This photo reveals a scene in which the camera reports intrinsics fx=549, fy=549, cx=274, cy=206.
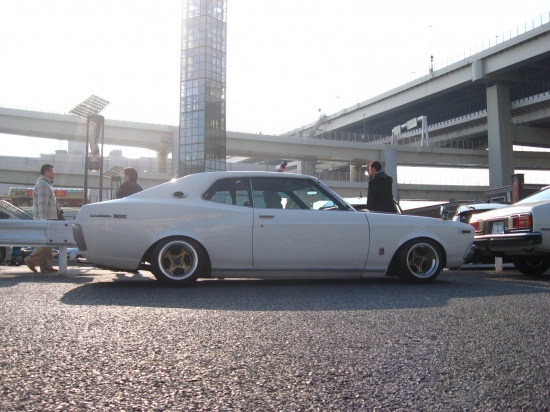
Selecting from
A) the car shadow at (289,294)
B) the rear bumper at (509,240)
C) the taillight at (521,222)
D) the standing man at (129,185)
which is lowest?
the car shadow at (289,294)

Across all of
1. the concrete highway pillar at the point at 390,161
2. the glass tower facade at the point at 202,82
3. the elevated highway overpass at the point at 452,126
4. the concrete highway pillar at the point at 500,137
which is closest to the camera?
the elevated highway overpass at the point at 452,126

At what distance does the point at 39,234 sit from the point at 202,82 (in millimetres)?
59031

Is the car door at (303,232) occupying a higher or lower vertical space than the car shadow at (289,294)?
→ higher

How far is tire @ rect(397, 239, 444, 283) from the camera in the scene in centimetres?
661

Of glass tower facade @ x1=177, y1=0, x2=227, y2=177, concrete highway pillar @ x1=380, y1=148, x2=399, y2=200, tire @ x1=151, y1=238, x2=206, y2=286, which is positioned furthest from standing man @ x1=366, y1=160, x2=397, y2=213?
glass tower facade @ x1=177, y1=0, x2=227, y2=177

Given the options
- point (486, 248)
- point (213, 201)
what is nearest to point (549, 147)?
point (486, 248)

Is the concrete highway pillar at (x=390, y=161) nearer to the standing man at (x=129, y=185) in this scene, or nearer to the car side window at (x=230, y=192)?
the standing man at (x=129, y=185)

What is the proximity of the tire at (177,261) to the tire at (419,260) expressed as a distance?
2386 mm

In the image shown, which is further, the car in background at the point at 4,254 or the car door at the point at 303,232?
the car in background at the point at 4,254

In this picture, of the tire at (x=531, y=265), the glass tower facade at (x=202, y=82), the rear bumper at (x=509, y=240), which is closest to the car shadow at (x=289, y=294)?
the rear bumper at (x=509, y=240)

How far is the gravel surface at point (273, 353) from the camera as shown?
2.12m

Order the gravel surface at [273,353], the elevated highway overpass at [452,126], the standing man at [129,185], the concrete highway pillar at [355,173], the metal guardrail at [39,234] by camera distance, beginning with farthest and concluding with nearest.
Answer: the concrete highway pillar at [355,173], the elevated highway overpass at [452,126], the standing man at [129,185], the metal guardrail at [39,234], the gravel surface at [273,353]

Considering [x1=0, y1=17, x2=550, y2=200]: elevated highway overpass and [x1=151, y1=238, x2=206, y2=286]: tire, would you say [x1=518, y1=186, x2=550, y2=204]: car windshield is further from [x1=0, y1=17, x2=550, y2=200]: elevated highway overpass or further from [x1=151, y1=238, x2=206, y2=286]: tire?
[x1=0, y1=17, x2=550, y2=200]: elevated highway overpass

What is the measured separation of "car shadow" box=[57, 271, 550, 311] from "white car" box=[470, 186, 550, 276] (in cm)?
146
